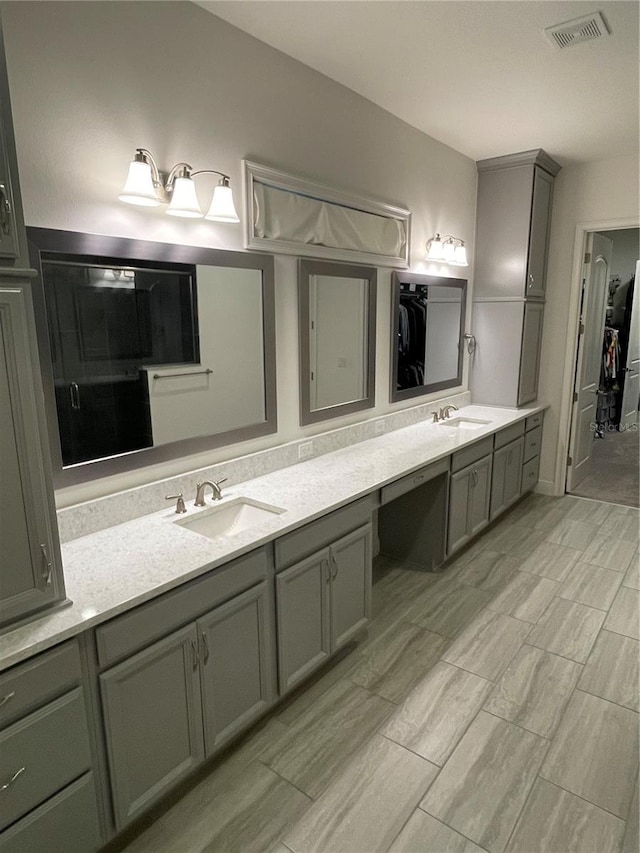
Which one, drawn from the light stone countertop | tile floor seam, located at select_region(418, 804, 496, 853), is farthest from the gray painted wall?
tile floor seam, located at select_region(418, 804, 496, 853)

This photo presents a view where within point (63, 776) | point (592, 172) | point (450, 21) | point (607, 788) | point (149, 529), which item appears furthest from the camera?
point (592, 172)

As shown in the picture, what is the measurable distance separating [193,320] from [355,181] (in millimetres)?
1368

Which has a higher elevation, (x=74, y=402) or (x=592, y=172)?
(x=592, y=172)

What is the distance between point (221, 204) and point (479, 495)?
2.49 meters

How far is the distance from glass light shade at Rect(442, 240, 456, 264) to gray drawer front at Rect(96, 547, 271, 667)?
2.62m

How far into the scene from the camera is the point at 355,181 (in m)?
2.88

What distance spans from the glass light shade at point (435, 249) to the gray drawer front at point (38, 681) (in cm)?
313

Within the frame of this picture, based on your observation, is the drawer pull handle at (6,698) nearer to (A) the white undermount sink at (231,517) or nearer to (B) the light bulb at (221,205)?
(A) the white undermount sink at (231,517)

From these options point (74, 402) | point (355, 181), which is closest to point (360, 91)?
point (355, 181)

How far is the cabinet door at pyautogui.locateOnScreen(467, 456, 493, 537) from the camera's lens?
11.2 feet

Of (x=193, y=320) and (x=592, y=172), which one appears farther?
(x=592, y=172)

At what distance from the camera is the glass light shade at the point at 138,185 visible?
1774 millimetres

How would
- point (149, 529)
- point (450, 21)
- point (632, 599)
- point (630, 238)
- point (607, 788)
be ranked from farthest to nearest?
point (630, 238), point (632, 599), point (450, 21), point (149, 529), point (607, 788)

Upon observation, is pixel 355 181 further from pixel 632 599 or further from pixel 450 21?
pixel 632 599
